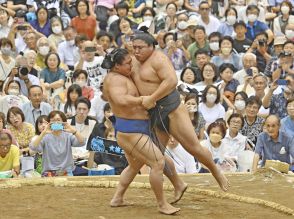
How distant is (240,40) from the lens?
11.1 meters

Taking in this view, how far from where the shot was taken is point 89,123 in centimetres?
892

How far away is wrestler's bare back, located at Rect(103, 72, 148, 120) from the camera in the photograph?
20.1ft

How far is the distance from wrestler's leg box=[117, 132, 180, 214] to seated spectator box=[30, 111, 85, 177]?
1.90m

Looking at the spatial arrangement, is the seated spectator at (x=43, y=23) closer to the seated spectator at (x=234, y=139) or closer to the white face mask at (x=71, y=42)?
the white face mask at (x=71, y=42)

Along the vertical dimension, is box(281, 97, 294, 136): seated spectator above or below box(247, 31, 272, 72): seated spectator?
below

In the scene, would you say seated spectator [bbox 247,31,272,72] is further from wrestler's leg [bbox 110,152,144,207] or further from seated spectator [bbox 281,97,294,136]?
wrestler's leg [bbox 110,152,144,207]

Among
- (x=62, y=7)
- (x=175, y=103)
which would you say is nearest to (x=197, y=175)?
(x=175, y=103)

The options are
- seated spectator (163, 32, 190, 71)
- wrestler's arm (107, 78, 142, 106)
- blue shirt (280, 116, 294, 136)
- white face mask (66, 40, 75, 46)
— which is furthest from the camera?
white face mask (66, 40, 75, 46)

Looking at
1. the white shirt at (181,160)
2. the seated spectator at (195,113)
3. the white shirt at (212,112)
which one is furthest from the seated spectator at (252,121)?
the white shirt at (181,160)

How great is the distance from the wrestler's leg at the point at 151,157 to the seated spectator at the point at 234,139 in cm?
236

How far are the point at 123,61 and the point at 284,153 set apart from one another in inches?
99.6

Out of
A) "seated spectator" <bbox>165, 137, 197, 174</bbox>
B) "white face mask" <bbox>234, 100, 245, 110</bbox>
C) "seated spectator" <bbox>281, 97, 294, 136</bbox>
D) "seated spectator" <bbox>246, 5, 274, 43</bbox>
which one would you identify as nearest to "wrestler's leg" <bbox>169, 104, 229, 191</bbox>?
"seated spectator" <bbox>165, 137, 197, 174</bbox>

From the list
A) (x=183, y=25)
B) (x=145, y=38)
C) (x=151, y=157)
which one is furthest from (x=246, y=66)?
(x=151, y=157)

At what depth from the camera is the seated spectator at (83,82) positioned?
9836 millimetres
